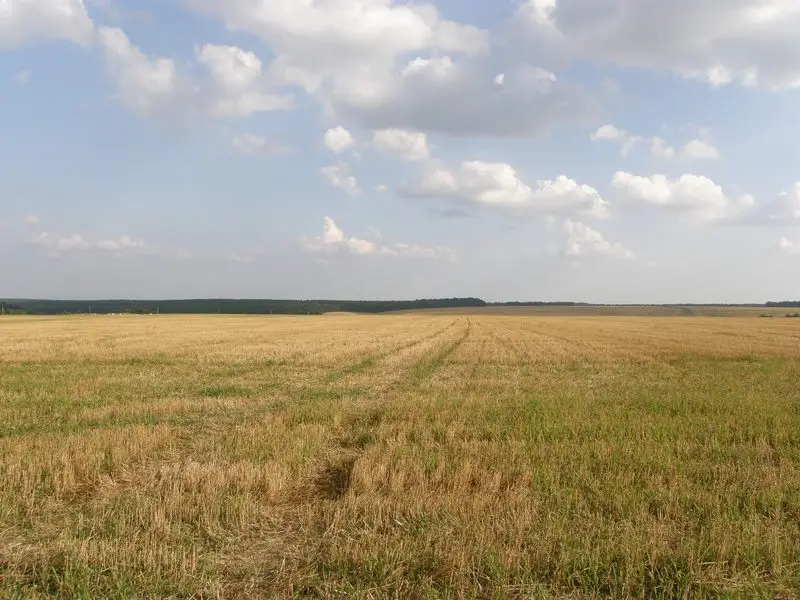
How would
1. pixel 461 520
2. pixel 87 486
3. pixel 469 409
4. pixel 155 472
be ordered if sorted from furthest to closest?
pixel 469 409 < pixel 155 472 < pixel 87 486 < pixel 461 520

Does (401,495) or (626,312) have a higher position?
(626,312)

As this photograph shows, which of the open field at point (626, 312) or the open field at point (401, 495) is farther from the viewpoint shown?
the open field at point (626, 312)

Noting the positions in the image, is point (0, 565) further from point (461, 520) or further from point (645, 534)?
point (645, 534)

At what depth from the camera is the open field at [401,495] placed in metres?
5.14

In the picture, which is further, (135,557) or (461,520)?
(461,520)

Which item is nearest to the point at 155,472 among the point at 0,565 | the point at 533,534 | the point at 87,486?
the point at 87,486

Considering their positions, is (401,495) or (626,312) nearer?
(401,495)

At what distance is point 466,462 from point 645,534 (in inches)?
115

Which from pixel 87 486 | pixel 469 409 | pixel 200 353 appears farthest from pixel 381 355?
pixel 87 486

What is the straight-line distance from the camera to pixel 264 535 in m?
6.14

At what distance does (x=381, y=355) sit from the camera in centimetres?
2862

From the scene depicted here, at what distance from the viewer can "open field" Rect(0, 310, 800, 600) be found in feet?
16.9

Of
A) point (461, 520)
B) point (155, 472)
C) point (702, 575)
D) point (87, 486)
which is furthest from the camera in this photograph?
point (155, 472)

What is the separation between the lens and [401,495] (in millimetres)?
7062
